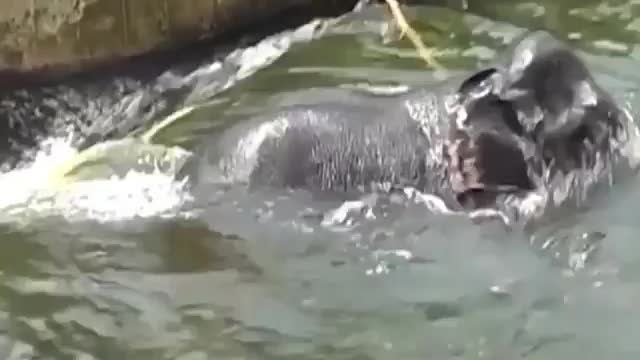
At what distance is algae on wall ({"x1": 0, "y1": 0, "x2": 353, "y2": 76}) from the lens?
6.42m

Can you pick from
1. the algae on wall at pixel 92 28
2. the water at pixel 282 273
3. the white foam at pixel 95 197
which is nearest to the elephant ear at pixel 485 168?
the water at pixel 282 273

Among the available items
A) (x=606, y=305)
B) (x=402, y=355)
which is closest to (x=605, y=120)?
(x=606, y=305)

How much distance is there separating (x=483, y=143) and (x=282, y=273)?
0.80m

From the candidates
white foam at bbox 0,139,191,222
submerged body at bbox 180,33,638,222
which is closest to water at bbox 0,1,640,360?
white foam at bbox 0,139,191,222

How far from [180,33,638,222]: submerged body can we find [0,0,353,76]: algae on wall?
4.63 ft

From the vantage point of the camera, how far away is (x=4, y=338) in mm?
4496

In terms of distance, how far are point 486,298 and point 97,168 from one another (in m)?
1.97

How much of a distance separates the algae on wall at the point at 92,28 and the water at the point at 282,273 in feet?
1.61

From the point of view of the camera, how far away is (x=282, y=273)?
4.86 meters

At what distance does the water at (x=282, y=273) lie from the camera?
4.38 metres

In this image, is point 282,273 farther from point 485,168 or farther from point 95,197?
A: point 95,197

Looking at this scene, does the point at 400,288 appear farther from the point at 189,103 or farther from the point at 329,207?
the point at 189,103

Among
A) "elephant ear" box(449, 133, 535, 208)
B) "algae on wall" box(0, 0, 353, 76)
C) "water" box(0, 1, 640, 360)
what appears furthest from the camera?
"algae on wall" box(0, 0, 353, 76)

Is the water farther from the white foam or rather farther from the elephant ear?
the elephant ear
